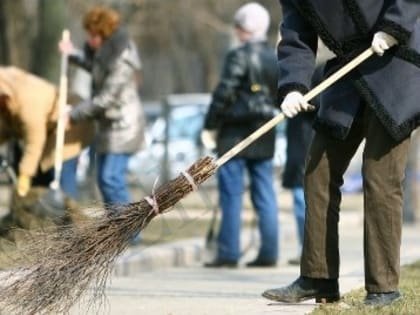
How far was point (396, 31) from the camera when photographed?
653 cm

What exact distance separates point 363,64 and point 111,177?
514cm

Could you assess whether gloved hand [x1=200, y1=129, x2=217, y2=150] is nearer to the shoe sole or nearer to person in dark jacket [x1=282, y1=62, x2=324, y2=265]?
person in dark jacket [x1=282, y1=62, x2=324, y2=265]

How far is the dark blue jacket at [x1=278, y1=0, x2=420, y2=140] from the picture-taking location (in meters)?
6.60

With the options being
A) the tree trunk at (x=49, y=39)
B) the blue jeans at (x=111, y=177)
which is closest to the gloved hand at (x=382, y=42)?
the blue jeans at (x=111, y=177)

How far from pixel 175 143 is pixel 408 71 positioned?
47.7ft

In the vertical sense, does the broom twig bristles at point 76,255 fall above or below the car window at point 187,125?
below

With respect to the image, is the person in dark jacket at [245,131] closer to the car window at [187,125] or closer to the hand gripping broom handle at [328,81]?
the hand gripping broom handle at [328,81]

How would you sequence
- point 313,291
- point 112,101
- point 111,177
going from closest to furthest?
point 313,291
point 112,101
point 111,177

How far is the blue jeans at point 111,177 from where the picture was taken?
11.6 meters

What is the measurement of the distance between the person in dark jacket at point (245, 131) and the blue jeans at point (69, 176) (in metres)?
1.22

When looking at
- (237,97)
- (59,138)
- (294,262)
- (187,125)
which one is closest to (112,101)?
(59,138)

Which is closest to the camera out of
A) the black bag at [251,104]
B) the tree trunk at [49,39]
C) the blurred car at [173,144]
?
the black bag at [251,104]

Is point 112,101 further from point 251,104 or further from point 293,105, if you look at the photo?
point 293,105

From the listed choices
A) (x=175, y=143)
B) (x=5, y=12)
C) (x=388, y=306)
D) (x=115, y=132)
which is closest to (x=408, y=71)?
(x=388, y=306)
